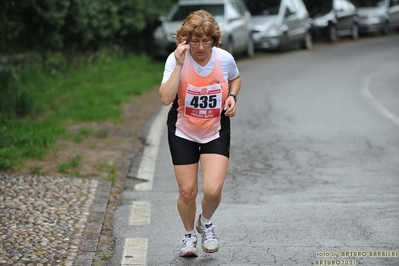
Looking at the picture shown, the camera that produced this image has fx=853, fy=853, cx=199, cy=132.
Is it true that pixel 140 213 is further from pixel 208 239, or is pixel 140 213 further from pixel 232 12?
pixel 232 12

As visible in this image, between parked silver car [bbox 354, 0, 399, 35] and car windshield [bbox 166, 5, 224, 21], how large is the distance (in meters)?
12.7

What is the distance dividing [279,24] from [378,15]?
1033 cm

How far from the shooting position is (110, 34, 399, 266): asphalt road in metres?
6.13

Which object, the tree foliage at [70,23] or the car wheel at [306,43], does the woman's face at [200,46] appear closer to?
the tree foliage at [70,23]

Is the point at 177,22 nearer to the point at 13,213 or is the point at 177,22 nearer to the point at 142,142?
the point at 142,142

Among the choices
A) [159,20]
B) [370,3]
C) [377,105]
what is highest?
[377,105]

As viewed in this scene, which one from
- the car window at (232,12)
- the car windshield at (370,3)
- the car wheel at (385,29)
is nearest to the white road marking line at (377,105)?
the car window at (232,12)

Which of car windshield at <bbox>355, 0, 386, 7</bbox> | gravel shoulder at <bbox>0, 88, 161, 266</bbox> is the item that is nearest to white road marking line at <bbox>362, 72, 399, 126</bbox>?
gravel shoulder at <bbox>0, 88, 161, 266</bbox>

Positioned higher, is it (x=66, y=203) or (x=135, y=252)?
(x=135, y=252)

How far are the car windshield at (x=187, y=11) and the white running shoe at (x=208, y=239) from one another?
56.9 ft

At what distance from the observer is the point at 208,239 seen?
603 cm

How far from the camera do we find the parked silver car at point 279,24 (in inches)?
1033

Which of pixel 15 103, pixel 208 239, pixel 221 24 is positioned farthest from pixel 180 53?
pixel 221 24

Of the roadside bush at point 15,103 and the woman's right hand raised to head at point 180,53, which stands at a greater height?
the woman's right hand raised to head at point 180,53
